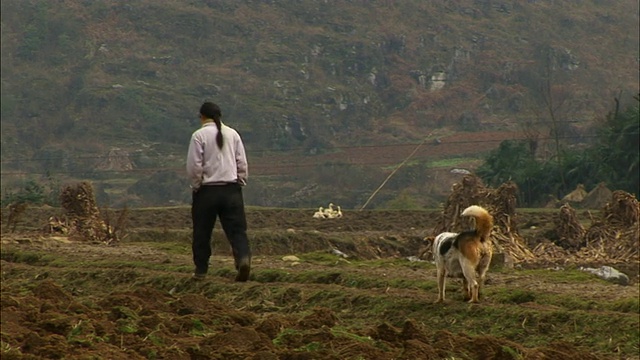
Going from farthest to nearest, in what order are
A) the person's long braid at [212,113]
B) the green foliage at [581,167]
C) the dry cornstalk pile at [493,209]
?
the green foliage at [581,167]
the dry cornstalk pile at [493,209]
the person's long braid at [212,113]

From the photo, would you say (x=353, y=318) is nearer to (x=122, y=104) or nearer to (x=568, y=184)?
(x=568, y=184)

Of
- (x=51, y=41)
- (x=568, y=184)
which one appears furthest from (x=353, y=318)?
(x=51, y=41)

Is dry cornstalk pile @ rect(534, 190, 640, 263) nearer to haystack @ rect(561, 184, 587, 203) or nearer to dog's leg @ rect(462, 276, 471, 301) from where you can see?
dog's leg @ rect(462, 276, 471, 301)

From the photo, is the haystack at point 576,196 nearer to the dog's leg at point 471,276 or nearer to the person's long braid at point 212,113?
the person's long braid at point 212,113

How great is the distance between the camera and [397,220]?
34.3 meters

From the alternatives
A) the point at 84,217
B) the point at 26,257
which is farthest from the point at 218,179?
the point at 84,217

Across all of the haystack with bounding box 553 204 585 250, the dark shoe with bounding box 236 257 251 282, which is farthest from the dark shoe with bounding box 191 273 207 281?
the haystack with bounding box 553 204 585 250

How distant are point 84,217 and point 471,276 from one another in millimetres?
13179

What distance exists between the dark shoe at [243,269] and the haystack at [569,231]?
360 inches

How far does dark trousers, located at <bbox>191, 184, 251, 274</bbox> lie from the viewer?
15.1m

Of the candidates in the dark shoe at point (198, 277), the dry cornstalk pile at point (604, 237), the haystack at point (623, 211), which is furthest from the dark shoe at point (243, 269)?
the haystack at point (623, 211)

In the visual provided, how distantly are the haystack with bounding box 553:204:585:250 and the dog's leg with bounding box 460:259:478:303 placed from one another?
10292 mm

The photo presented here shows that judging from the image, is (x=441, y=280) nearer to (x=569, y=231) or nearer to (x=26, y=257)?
(x=26, y=257)

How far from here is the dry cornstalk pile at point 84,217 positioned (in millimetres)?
24484
